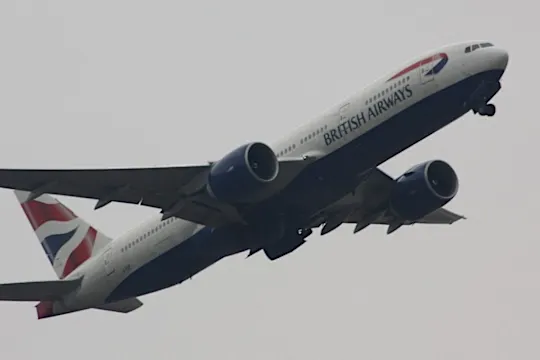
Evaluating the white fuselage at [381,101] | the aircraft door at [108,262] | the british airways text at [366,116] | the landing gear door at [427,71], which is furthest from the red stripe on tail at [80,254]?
the landing gear door at [427,71]

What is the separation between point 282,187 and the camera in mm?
43531

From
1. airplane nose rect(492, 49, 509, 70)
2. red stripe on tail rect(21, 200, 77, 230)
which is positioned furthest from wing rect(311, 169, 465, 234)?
red stripe on tail rect(21, 200, 77, 230)

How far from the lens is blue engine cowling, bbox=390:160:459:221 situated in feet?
157

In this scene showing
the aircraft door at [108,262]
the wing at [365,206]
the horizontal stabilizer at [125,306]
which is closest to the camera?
the wing at [365,206]

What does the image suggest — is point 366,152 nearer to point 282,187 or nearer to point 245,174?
point 282,187

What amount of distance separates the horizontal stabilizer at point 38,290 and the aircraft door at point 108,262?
1.38 meters

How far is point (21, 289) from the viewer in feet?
157

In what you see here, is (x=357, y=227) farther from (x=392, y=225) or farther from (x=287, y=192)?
(x=287, y=192)

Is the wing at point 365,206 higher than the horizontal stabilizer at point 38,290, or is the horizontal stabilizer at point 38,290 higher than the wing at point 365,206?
the horizontal stabilizer at point 38,290

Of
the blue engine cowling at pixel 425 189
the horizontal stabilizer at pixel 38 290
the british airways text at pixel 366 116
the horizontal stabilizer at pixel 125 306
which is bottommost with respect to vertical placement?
the horizontal stabilizer at pixel 125 306

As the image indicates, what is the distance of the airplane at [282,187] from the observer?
42.4 metres

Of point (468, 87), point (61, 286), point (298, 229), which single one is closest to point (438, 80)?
point (468, 87)

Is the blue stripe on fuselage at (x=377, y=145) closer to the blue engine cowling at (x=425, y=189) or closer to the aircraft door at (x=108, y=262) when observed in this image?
the blue engine cowling at (x=425, y=189)

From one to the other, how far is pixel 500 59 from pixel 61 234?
66.6ft
